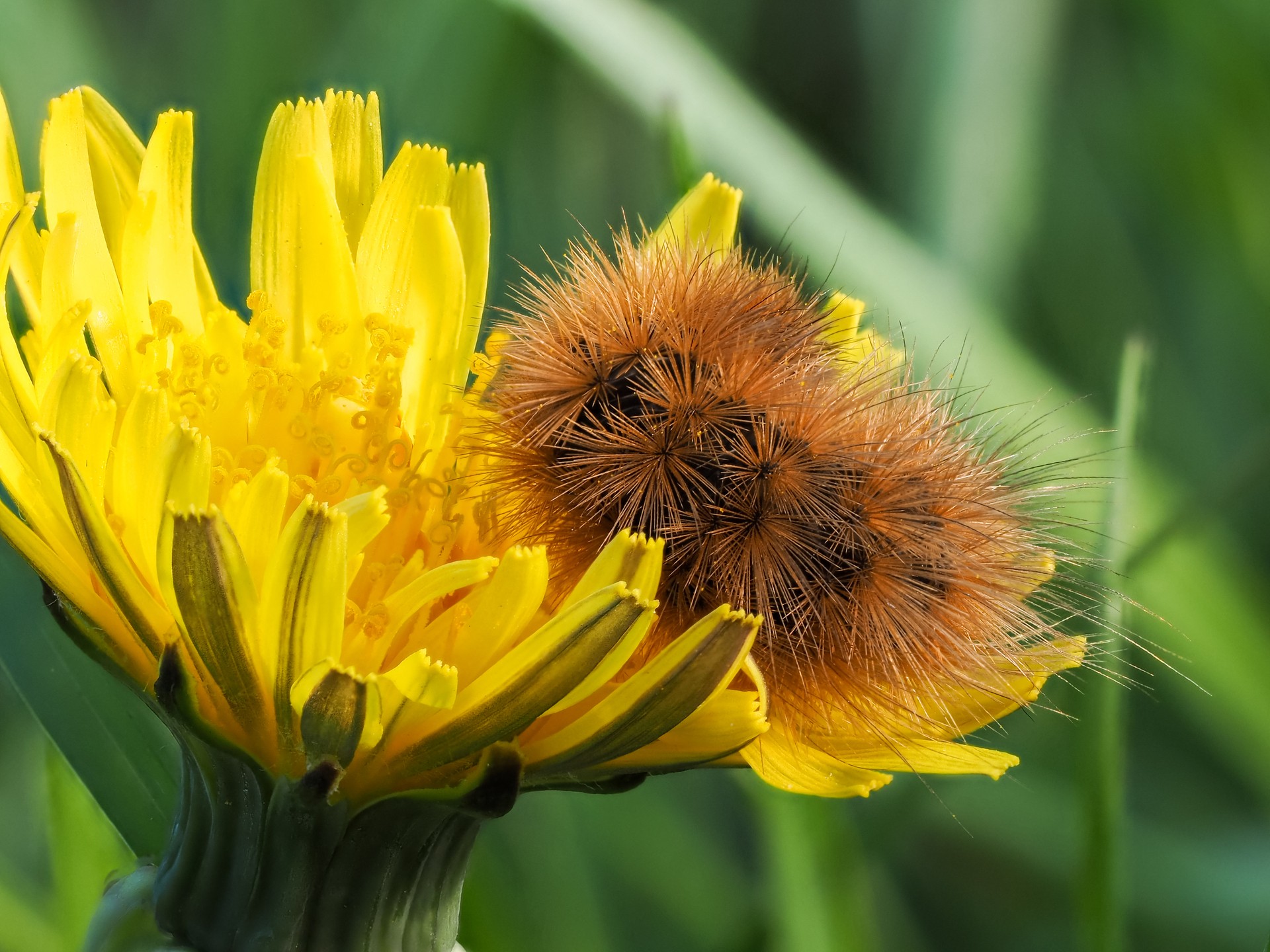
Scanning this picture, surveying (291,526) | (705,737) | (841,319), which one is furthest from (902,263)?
(291,526)

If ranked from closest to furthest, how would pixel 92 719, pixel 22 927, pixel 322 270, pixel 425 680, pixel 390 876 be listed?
pixel 425 680, pixel 390 876, pixel 92 719, pixel 322 270, pixel 22 927

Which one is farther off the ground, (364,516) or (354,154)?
(354,154)

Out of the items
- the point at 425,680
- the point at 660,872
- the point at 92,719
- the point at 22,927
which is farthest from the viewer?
the point at 660,872

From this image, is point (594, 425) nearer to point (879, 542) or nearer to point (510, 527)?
point (510, 527)

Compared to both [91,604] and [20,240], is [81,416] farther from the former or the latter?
[20,240]

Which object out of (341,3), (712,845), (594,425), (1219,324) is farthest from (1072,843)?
(341,3)

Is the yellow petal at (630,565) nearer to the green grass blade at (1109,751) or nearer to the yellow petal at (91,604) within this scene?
the yellow petal at (91,604)

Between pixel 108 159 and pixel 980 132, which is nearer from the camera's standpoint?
pixel 108 159
